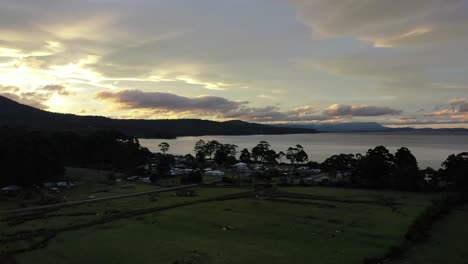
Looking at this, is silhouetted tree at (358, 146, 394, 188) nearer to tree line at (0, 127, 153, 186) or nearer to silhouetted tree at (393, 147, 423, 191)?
silhouetted tree at (393, 147, 423, 191)

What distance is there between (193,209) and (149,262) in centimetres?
1781

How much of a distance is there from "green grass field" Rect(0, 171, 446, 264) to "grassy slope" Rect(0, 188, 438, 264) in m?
0.07

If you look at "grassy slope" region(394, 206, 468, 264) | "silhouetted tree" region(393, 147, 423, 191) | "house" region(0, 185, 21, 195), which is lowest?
"grassy slope" region(394, 206, 468, 264)

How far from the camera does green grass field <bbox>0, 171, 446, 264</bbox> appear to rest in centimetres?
2509

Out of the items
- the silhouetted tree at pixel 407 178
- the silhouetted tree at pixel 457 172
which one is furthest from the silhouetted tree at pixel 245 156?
the silhouetted tree at pixel 457 172

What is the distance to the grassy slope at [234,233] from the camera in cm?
2486

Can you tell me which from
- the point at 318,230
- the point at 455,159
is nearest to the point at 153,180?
the point at 318,230

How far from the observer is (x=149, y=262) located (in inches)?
934

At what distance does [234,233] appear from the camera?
102ft

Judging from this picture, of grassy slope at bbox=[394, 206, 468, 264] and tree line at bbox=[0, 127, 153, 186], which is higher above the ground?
tree line at bbox=[0, 127, 153, 186]

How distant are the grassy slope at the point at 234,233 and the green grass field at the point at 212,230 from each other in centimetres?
7

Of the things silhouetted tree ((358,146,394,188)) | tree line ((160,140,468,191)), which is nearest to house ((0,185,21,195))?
tree line ((160,140,468,191))

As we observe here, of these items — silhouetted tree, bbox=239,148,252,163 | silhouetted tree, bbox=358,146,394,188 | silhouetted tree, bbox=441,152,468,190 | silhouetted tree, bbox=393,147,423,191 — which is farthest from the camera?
silhouetted tree, bbox=239,148,252,163

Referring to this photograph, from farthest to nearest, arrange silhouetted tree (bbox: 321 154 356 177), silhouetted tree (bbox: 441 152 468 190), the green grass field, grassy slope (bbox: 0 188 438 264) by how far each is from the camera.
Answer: silhouetted tree (bbox: 321 154 356 177), silhouetted tree (bbox: 441 152 468 190), the green grass field, grassy slope (bbox: 0 188 438 264)
